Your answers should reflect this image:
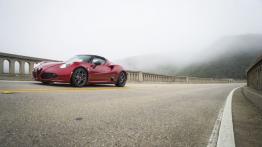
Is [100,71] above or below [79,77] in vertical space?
above

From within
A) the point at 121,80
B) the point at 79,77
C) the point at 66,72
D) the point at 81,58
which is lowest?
the point at 121,80

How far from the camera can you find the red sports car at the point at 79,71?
653 cm

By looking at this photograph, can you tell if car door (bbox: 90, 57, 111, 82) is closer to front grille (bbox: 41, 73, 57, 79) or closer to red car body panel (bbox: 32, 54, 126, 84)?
red car body panel (bbox: 32, 54, 126, 84)

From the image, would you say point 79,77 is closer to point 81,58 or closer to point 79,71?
point 79,71

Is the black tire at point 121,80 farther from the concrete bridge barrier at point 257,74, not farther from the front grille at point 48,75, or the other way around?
the concrete bridge barrier at point 257,74

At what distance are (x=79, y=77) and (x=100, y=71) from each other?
1.08m

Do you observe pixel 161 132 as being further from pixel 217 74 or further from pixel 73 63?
pixel 217 74

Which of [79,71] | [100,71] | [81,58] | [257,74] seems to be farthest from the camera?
[100,71]

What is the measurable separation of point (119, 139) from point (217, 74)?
108m

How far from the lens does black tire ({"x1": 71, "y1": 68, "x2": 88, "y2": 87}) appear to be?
22.0ft

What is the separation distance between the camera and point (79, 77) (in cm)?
689

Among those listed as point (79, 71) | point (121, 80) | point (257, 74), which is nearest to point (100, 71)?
point (79, 71)

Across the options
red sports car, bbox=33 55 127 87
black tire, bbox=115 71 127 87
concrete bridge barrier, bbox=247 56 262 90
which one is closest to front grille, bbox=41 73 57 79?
red sports car, bbox=33 55 127 87

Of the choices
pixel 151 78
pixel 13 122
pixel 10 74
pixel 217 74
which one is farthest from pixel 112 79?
pixel 217 74
